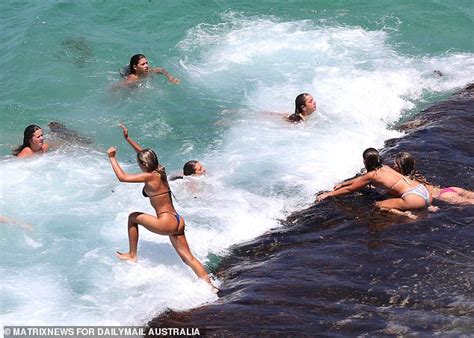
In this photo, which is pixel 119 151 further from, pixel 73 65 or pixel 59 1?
pixel 59 1

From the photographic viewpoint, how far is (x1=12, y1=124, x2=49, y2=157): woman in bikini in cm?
1261

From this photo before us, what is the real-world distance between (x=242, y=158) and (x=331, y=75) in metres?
4.81

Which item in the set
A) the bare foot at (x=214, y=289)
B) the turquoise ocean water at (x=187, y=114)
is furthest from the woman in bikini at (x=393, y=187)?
the bare foot at (x=214, y=289)

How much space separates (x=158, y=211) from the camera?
28.5 feet

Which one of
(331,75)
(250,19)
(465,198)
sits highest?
(250,19)

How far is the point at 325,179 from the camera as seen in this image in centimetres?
1216

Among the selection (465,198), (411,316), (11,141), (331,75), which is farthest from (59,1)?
(411,316)

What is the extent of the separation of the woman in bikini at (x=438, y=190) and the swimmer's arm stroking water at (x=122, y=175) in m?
4.36

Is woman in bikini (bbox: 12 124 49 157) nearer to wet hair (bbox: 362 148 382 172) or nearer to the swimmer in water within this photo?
the swimmer in water

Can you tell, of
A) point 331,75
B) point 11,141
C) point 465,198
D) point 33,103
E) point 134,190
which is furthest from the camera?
point 331,75

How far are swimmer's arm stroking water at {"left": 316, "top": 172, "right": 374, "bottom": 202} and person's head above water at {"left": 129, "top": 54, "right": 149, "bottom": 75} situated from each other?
649 cm

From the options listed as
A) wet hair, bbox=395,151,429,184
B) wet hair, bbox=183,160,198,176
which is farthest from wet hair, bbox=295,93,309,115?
wet hair, bbox=395,151,429,184

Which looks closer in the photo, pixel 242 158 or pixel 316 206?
pixel 316 206

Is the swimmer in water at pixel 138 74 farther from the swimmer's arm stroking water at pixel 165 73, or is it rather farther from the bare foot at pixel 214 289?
the bare foot at pixel 214 289
